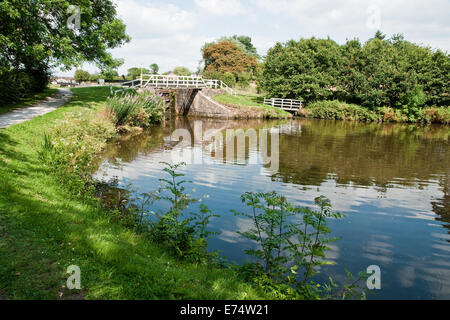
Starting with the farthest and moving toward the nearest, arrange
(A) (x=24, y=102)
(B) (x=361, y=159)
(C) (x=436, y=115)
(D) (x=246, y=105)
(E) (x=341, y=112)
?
(E) (x=341, y=112)
(C) (x=436, y=115)
(D) (x=246, y=105)
(A) (x=24, y=102)
(B) (x=361, y=159)

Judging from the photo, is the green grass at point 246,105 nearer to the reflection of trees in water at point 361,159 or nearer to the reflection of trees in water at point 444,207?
the reflection of trees in water at point 361,159

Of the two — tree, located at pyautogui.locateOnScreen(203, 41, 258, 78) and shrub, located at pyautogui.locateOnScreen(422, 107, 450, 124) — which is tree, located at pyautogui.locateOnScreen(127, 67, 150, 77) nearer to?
tree, located at pyautogui.locateOnScreen(203, 41, 258, 78)

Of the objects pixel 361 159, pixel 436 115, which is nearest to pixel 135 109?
pixel 361 159

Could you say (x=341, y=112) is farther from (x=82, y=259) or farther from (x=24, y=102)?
(x=82, y=259)

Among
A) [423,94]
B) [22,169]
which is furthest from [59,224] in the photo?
[423,94]

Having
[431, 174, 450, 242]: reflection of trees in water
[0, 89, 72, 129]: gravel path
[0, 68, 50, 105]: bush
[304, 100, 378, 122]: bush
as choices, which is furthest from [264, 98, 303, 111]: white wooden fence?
[431, 174, 450, 242]: reflection of trees in water

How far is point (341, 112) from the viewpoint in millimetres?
38344

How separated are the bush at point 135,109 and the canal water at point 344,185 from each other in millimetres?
1557

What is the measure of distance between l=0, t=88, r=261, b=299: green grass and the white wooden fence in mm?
36059

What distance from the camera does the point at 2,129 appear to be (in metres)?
10.9

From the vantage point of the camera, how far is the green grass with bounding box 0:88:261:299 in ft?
12.1

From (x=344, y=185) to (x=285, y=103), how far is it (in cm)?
3086

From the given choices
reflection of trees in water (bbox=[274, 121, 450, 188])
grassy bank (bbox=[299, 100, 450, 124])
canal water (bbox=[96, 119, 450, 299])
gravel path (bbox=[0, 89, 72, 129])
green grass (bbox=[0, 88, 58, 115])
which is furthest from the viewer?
grassy bank (bbox=[299, 100, 450, 124])

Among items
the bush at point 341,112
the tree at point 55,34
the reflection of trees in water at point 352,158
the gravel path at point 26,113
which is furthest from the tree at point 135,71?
the gravel path at point 26,113
